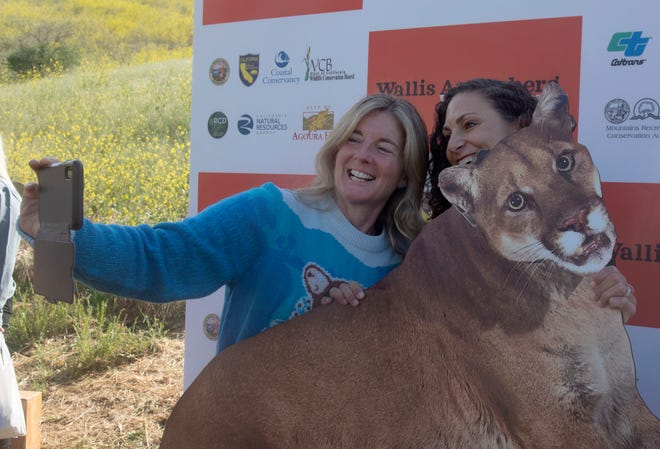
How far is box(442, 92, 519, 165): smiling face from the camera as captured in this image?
1.95 meters

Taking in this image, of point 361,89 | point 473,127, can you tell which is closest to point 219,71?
point 361,89

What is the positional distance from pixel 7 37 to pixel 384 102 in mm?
15094

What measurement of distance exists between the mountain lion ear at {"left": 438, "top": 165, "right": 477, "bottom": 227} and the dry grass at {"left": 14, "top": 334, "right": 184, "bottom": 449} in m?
3.38

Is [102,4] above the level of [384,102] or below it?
above

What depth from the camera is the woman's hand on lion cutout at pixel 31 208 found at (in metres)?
1.63

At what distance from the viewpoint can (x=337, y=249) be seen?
2.15 meters

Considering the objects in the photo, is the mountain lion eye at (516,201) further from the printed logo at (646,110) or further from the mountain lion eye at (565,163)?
the printed logo at (646,110)

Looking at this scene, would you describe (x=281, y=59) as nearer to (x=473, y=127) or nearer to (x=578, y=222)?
(x=473, y=127)

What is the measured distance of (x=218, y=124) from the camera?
144 inches

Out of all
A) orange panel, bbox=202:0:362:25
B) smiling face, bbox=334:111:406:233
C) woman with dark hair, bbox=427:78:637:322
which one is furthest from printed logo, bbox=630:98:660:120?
orange panel, bbox=202:0:362:25

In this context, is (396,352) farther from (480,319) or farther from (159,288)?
(159,288)

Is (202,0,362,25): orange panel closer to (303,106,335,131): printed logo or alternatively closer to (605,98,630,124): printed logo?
(303,106,335,131): printed logo

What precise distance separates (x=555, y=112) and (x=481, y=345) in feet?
1.98

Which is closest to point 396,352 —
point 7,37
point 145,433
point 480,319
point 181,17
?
point 480,319
